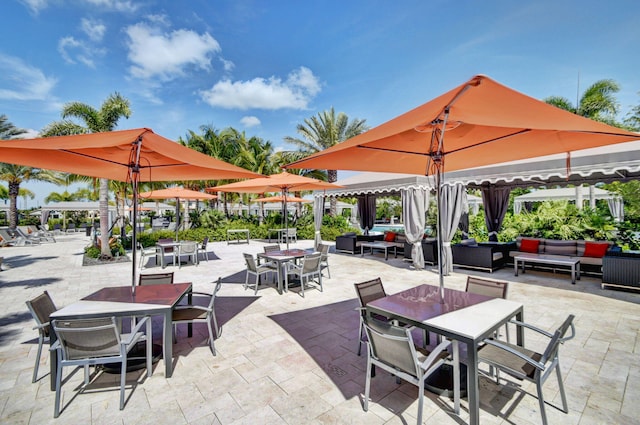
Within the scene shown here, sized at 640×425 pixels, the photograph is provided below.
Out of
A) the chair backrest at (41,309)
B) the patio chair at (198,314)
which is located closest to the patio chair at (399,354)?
the patio chair at (198,314)

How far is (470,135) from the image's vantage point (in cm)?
338

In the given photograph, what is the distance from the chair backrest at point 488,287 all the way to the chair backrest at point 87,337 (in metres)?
4.05

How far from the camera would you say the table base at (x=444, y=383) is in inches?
107

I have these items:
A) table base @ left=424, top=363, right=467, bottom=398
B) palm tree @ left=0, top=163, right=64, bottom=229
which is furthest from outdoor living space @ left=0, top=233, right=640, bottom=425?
palm tree @ left=0, top=163, right=64, bottom=229

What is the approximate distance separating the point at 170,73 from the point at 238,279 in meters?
12.1

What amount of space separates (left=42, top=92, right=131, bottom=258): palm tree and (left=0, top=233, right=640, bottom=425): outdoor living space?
17.1 feet

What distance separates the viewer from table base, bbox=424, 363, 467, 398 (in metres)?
2.71

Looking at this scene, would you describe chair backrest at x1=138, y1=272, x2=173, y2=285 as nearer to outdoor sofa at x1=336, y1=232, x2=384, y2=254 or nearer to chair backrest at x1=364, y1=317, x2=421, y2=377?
chair backrest at x1=364, y1=317, x2=421, y2=377

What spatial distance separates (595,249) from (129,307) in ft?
34.3

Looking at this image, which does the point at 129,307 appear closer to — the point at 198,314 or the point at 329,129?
the point at 198,314

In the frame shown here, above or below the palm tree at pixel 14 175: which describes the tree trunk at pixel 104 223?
below

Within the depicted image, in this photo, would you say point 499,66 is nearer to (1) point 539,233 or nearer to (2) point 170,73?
(1) point 539,233

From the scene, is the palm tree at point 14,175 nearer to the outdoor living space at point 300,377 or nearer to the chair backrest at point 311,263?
the outdoor living space at point 300,377

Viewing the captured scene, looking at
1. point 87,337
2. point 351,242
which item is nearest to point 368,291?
point 87,337
